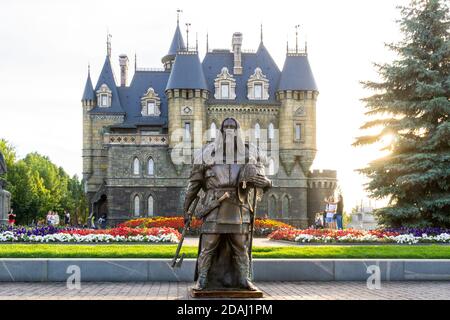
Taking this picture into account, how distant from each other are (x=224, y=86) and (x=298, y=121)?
6.65m

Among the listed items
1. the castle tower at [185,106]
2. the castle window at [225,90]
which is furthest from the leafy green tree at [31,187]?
the castle window at [225,90]

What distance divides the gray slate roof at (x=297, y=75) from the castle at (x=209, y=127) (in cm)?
8

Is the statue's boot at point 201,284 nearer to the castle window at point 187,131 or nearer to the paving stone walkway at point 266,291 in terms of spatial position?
the paving stone walkway at point 266,291

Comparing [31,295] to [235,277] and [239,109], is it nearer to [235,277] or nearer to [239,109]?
[235,277]

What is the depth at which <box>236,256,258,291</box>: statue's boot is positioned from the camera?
9.77 m

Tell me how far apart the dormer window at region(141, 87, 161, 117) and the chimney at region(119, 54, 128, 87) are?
550 centimetres

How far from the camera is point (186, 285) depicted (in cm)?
1180

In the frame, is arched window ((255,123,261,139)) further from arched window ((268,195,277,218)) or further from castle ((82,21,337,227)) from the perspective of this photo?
arched window ((268,195,277,218))

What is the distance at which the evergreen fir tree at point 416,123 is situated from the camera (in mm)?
24250

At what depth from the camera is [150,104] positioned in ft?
184

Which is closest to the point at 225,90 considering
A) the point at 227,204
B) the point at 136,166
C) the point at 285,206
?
the point at 136,166

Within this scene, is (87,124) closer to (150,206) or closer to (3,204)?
(150,206)
